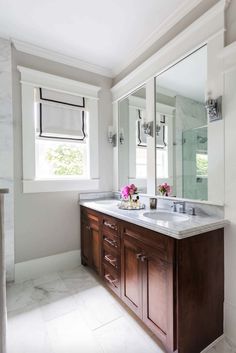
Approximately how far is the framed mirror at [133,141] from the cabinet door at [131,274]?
850 millimetres

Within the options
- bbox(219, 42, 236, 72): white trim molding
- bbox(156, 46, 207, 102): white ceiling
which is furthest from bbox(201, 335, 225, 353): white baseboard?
bbox(219, 42, 236, 72): white trim molding

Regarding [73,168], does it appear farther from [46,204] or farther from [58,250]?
[58,250]

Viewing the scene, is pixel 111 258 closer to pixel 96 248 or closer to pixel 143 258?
pixel 96 248

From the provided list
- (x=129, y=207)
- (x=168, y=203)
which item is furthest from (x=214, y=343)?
(x=129, y=207)

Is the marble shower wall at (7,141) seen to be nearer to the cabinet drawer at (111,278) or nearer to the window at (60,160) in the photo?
the window at (60,160)

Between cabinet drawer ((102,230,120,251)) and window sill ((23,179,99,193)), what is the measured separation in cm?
86

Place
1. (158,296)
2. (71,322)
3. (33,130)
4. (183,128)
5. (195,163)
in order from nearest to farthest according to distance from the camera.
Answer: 1. (158,296)
2. (71,322)
3. (195,163)
4. (183,128)
5. (33,130)

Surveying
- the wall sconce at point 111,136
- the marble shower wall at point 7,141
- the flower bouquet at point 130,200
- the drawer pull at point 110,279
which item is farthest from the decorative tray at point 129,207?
the marble shower wall at point 7,141

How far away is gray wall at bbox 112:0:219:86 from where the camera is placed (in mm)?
1668

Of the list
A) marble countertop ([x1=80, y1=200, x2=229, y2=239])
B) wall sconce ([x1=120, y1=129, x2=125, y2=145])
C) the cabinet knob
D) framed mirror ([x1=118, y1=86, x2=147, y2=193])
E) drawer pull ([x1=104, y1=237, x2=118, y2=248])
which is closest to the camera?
marble countertop ([x1=80, y1=200, x2=229, y2=239])

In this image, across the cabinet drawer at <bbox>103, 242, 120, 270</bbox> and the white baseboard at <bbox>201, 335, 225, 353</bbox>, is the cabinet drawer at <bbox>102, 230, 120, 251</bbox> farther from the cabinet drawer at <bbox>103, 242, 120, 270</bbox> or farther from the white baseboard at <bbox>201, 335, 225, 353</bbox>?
the white baseboard at <bbox>201, 335, 225, 353</bbox>

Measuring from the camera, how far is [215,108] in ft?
5.07

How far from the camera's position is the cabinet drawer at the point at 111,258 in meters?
1.89

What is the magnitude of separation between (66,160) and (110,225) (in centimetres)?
121
